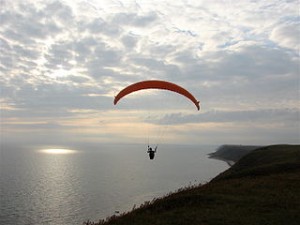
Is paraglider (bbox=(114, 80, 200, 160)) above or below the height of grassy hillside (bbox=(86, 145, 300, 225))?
above

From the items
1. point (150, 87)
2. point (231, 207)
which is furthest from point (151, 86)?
point (231, 207)

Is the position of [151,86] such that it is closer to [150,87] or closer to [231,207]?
[150,87]

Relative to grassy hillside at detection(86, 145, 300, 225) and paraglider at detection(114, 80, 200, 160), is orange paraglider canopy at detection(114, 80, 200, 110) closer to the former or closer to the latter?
paraglider at detection(114, 80, 200, 160)

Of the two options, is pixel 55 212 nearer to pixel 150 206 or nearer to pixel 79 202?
pixel 79 202

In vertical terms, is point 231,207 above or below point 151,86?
below

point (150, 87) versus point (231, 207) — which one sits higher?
point (150, 87)

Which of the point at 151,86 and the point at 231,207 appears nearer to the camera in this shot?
the point at 231,207

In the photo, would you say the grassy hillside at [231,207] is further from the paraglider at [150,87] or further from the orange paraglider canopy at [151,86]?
the orange paraglider canopy at [151,86]

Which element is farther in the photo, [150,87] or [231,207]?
[150,87]

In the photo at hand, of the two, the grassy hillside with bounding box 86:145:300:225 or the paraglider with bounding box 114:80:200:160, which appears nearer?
the grassy hillside with bounding box 86:145:300:225

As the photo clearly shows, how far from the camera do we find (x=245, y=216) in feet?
64.1

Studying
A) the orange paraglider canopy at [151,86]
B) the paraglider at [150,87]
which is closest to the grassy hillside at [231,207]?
the paraglider at [150,87]

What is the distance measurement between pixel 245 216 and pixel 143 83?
1545 cm

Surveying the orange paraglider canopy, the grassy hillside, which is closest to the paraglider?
the orange paraglider canopy
